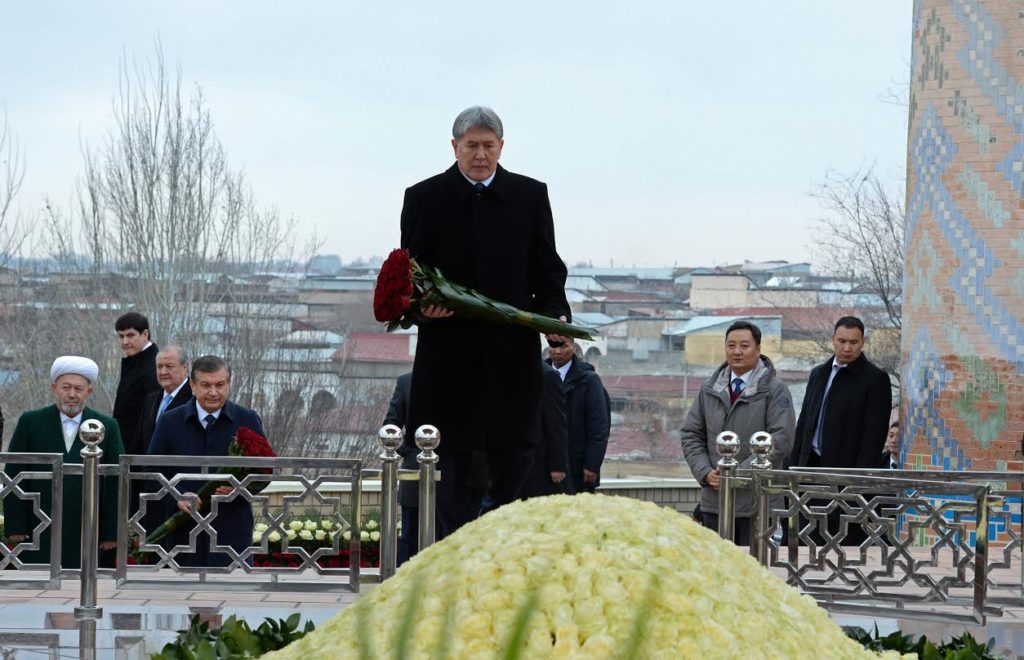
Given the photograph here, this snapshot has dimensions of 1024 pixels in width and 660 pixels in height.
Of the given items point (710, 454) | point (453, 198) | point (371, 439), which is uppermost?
point (453, 198)

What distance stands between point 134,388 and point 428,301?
397 cm

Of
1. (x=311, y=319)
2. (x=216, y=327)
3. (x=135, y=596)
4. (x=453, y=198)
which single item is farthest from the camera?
(x=311, y=319)

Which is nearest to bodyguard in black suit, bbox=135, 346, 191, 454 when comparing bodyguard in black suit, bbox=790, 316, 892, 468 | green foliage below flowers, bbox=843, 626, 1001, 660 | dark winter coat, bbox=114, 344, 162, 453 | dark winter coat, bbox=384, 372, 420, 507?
dark winter coat, bbox=114, 344, 162, 453

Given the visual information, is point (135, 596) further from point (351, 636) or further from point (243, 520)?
point (351, 636)

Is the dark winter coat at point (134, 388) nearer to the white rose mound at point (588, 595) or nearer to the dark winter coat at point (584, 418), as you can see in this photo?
the dark winter coat at point (584, 418)

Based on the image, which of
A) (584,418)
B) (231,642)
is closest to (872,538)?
(584,418)

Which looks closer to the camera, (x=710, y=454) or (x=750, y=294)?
(x=710, y=454)

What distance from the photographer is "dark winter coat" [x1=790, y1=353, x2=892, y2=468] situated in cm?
832

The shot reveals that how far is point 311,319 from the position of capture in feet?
89.3

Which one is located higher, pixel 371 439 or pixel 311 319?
pixel 311 319

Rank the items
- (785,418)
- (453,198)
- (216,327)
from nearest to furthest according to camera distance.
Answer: (453,198) → (785,418) → (216,327)

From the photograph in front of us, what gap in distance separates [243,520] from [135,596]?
61 centimetres

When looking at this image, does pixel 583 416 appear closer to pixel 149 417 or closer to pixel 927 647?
pixel 149 417

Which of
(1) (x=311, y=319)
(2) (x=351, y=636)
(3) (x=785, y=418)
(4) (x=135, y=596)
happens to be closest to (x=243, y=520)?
(4) (x=135, y=596)
